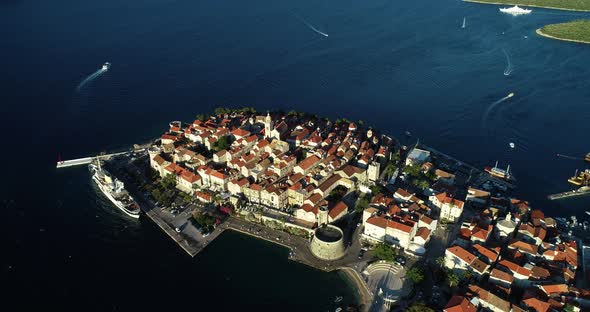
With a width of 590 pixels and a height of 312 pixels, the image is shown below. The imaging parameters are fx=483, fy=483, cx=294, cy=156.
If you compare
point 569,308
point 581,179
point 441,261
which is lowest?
point 581,179

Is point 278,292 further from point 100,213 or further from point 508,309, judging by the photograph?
point 100,213

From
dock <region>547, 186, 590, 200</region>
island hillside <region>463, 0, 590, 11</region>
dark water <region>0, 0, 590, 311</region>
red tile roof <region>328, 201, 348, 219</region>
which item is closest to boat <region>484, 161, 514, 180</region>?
dark water <region>0, 0, 590, 311</region>

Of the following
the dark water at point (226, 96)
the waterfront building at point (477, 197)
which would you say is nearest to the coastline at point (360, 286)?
the dark water at point (226, 96)

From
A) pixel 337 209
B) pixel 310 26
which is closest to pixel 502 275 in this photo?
pixel 337 209

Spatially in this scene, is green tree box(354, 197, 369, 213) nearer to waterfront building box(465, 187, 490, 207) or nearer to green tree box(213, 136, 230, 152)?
waterfront building box(465, 187, 490, 207)

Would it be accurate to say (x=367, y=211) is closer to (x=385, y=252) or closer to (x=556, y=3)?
(x=385, y=252)

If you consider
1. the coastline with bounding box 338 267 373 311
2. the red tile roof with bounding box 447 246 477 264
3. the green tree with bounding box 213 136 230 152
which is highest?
the green tree with bounding box 213 136 230 152

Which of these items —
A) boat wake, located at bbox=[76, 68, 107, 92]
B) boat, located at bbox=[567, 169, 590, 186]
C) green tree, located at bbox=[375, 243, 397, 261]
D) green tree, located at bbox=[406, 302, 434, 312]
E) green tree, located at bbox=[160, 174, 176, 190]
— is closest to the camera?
green tree, located at bbox=[406, 302, 434, 312]
